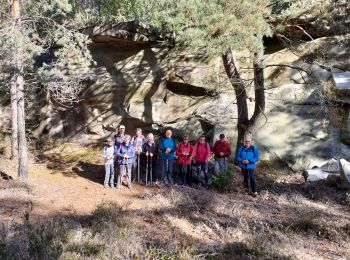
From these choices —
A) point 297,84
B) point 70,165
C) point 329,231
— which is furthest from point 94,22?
point 329,231

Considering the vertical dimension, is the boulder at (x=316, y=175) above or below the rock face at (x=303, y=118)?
below

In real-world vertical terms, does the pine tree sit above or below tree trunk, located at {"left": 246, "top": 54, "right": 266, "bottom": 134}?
above

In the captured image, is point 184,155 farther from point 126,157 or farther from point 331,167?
point 331,167

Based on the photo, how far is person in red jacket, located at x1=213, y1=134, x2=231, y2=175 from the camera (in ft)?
42.4

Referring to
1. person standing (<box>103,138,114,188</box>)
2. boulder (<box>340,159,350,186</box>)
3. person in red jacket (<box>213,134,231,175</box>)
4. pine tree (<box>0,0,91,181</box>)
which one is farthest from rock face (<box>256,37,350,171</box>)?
pine tree (<box>0,0,91,181</box>)

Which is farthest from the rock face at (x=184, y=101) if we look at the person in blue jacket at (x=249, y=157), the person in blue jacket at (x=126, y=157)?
the person in blue jacket at (x=126, y=157)

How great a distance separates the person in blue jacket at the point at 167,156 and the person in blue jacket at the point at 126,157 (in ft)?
3.25

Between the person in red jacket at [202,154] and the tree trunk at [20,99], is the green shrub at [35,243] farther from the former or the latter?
the person in red jacket at [202,154]

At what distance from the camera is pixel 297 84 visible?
16891 millimetres

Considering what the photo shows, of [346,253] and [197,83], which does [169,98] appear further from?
[346,253]

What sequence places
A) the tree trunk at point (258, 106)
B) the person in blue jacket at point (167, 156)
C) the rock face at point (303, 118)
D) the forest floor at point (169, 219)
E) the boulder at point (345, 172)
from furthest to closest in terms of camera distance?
the rock face at point (303, 118), the tree trunk at point (258, 106), the person in blue jacket at point (167, 156), the boulder at point (345, 172), the forest floor at point (169, 219)

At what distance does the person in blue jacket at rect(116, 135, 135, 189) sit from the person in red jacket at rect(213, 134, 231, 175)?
2687mm

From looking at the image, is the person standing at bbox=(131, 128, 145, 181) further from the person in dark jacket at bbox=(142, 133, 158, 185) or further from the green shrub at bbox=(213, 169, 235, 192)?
the green shrub at bbox=(213, 169, 235, 192)

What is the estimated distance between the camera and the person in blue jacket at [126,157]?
12.7 meters
